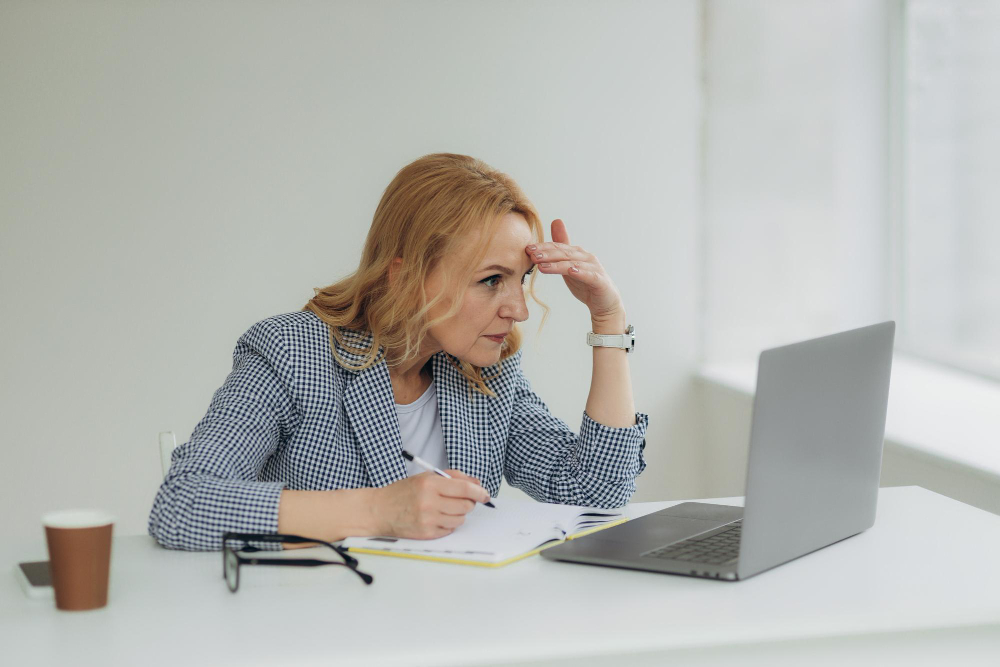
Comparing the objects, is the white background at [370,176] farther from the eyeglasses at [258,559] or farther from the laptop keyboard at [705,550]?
the laptop keyboard at [705,550]

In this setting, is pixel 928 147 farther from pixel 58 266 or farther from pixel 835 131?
pixel 58 266

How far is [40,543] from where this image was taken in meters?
1.32

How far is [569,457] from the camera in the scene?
5.63 ft

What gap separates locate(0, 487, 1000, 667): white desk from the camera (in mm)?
924

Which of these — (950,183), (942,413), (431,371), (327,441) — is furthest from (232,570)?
(950,183)

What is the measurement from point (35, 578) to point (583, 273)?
3.15 ft

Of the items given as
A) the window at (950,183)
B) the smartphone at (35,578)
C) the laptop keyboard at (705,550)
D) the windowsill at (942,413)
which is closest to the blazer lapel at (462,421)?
the laptop keyboard at (705,550)

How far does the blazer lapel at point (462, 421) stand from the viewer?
5.51ft

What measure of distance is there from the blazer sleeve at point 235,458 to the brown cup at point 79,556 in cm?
25

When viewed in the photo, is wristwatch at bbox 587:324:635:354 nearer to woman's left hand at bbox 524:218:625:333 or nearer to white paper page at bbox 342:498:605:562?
woman's left hand at bbox 524:218:625:333

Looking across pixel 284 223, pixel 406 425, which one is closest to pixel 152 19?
pixel 284 223

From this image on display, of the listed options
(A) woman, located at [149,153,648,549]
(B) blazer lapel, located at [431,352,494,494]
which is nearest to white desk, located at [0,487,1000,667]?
(A) woman, located at [149,153,648,549]

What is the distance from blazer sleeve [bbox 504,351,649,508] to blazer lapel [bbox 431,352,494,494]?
7cm

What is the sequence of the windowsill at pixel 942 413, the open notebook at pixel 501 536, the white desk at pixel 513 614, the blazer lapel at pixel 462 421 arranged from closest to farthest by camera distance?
the white desk at pixel 513 614
the open notebook at pixel 501 536
the blazer lapel at pixel 462 421
the windowsill at pixel 942 413
